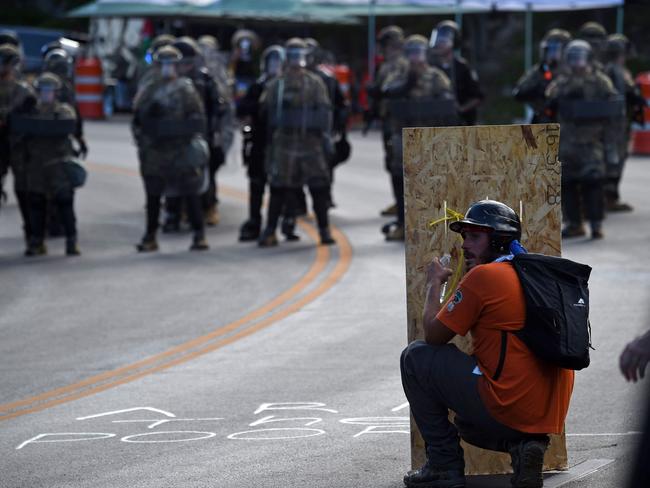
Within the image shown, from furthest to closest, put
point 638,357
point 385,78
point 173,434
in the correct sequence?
point 385,78
point 173,434
point 638,357

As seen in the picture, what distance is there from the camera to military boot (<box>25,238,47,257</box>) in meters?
17.0

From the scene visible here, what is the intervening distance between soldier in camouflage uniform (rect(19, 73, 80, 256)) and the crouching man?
10.2m

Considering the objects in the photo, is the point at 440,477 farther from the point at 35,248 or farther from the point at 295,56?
the point at 35,248

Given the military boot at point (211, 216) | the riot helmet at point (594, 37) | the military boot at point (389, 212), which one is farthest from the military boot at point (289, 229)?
the riot helmet at point (594, 37)

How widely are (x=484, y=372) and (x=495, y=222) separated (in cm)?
67

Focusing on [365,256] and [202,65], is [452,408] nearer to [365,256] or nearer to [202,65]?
[365,256]

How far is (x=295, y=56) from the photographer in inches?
664

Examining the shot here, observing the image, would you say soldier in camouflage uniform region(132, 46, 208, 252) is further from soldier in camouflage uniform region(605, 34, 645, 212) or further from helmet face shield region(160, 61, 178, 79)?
soldier in camouflage uniform region(605, 34, 645, 212)

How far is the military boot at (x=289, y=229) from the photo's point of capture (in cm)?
1800

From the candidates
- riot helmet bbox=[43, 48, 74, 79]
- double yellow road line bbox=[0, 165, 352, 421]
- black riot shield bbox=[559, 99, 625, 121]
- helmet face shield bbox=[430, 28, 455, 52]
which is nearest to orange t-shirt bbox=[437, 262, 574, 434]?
double yellow road line bbox=[0, 165, 352, 421]

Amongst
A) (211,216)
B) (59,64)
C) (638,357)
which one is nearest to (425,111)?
(211,216)

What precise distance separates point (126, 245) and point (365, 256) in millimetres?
3135

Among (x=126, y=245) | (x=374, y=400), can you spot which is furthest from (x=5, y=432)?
(x=126, y=245)

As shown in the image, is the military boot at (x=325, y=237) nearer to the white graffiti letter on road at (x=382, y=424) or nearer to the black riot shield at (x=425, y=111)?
the black riot shield at (x=425, y=111)
